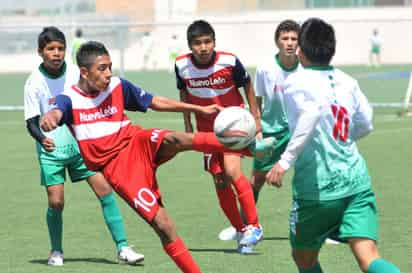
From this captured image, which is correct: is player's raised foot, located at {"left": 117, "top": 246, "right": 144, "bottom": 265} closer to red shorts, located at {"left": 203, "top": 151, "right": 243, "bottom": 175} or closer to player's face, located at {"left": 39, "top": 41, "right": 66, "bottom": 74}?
red shorts, located at {"left": 203, "top": 151, "right": 243, "bottom": 175}

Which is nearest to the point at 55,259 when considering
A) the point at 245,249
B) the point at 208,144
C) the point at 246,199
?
the point at 245,249

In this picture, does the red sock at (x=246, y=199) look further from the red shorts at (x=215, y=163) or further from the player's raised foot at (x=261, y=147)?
the player's raised foot at (x=261, y=147)

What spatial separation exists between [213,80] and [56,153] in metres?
1.46

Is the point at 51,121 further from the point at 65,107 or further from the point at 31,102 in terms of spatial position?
the point at 31,102

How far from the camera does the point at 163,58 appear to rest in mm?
50812

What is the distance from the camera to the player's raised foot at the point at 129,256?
8500mm

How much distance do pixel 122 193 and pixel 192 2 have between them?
49.7 m

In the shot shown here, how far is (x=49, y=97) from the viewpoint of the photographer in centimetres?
871

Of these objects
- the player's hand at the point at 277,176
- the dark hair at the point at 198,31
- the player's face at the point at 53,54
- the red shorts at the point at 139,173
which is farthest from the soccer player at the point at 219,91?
the player's hand at the point at 277,176

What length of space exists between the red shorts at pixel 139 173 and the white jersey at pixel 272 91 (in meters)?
2.43

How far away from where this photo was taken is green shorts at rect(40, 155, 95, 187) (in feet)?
28.9

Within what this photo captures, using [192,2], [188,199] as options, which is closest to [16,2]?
[192,2]

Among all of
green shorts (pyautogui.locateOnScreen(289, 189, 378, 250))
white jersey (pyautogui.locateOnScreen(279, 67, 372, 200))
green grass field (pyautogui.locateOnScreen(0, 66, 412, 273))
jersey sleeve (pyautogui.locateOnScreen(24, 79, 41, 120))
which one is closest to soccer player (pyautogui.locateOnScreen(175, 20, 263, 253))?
green grass field (pyautogui.locateOnScreen(0, 66, 412, 273))

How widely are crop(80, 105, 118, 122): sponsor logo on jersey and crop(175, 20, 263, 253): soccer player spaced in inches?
66.0
